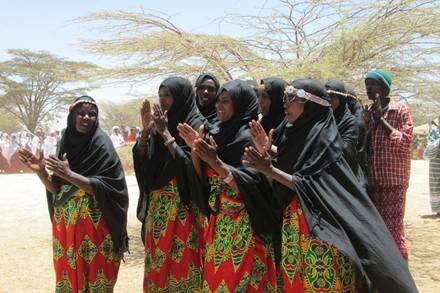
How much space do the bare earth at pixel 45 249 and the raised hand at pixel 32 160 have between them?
1823mm

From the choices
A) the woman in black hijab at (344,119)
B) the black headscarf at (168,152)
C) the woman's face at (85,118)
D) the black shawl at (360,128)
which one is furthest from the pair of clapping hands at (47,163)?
the black shawl at (360,128)

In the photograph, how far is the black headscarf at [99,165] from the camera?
12.0 ft

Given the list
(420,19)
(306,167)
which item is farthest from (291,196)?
(420,19)

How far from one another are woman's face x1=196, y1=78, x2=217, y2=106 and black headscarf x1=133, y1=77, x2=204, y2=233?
162mm

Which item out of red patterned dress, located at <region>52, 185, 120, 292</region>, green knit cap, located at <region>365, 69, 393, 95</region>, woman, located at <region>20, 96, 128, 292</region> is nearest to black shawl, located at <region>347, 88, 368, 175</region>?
green knit cap, located at <region>365, 69, 393, 95</region>

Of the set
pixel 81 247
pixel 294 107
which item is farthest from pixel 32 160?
pixel 294 107

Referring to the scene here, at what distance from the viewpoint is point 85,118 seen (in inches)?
143

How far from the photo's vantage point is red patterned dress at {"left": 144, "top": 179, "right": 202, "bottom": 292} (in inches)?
140

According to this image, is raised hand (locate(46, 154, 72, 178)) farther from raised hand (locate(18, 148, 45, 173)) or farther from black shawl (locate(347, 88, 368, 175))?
black shawl (locate(347, 88, 368, 175))

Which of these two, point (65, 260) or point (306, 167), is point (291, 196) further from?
point (65, 260)

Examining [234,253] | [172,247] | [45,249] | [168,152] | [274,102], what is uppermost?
[274,102]

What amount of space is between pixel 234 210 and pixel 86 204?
1.20 m

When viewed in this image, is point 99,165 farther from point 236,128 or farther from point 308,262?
point 308,262

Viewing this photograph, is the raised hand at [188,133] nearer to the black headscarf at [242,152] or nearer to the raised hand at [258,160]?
the black headscarf at [242,152]
